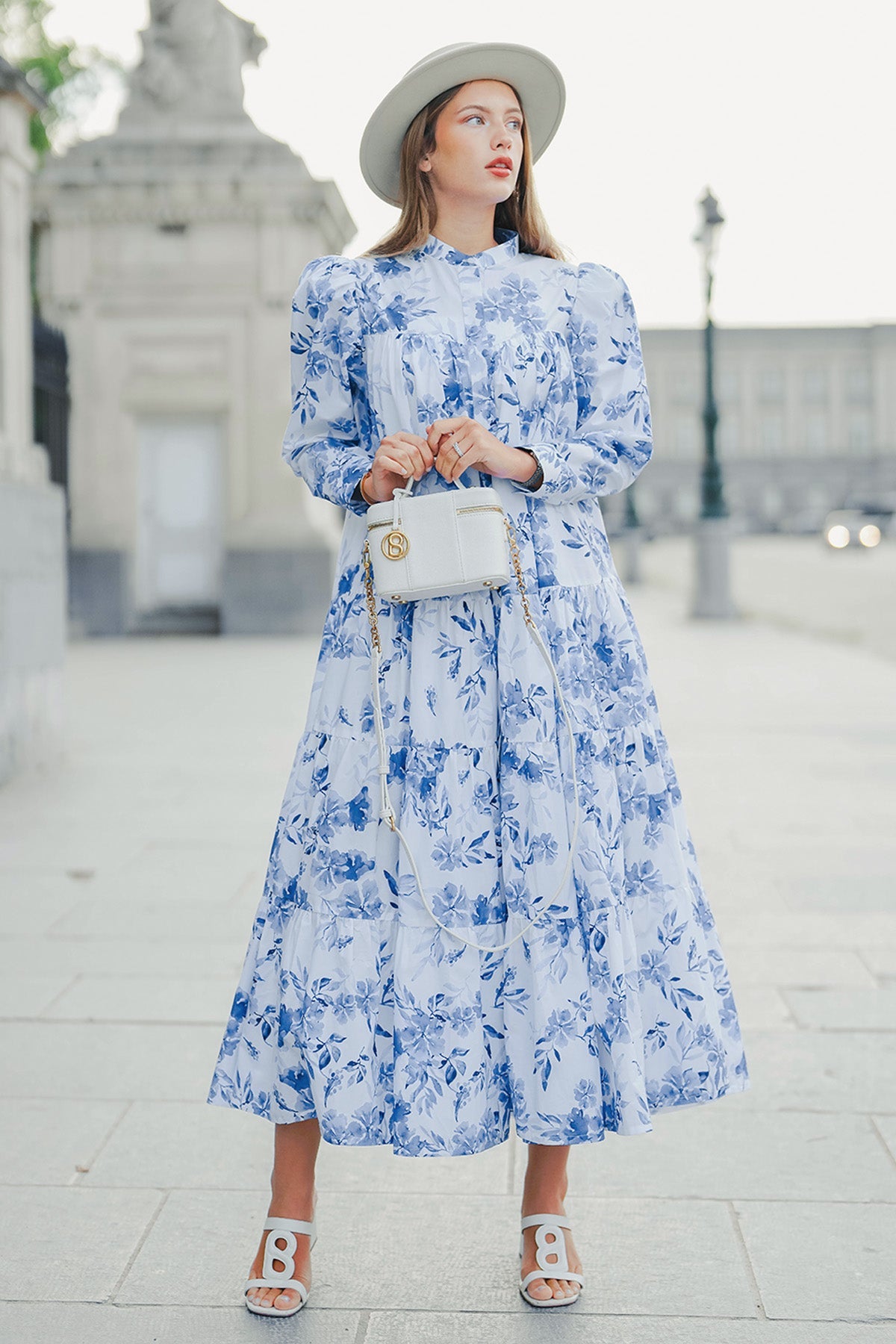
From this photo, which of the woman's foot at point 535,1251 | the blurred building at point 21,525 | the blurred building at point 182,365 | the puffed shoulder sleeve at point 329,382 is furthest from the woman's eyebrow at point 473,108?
the blurred building at point 182,365

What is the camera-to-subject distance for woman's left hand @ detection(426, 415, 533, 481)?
224 centimetres

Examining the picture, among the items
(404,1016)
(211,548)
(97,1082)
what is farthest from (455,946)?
(211,548)

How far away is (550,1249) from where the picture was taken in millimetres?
2398

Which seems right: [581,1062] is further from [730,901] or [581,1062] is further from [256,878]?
[256,878]

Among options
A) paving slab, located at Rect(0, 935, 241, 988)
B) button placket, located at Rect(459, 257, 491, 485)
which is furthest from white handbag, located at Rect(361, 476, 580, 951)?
paving slab, located at Rect(0, 935, 241, 988)

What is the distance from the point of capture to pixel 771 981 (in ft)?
13.3

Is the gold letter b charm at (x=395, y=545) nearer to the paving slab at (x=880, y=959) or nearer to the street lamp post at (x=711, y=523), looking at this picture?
the paving slab at (x=880, y=959)

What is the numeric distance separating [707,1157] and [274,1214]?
96 cm

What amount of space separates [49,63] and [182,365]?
11.9 metres

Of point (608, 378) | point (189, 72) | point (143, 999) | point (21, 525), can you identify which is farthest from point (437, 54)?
point (189, 72)

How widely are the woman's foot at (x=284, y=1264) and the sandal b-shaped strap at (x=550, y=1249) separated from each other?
13.9 inches

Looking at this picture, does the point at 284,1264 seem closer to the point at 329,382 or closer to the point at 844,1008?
the point at 329,382

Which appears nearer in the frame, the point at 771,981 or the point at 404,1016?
the point at 404,1016

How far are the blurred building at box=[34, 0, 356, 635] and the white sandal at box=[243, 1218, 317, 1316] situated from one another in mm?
14572
